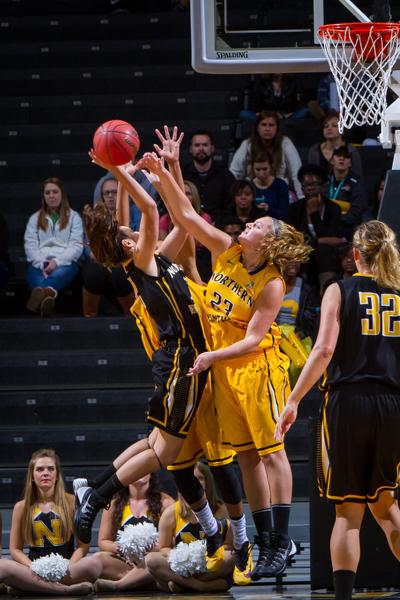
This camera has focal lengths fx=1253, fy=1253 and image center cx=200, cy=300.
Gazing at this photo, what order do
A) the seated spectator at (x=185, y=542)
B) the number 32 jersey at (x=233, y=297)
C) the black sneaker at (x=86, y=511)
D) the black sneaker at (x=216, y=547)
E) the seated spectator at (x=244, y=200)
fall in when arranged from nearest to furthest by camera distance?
the number 32 jersey at (x=233, y=297) < the black sneaker at (x=86, y=511) < the black sneaker at (x=216, y=547) < the seated spectator at (x=185, y=542) < the seated spectator at (x=244, y=200)

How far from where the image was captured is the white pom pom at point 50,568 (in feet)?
28.2

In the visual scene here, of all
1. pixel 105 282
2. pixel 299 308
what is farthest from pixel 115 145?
pixel 105 282

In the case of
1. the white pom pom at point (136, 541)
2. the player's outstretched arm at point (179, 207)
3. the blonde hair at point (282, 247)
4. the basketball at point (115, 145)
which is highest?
the basketball at point (115, 145)

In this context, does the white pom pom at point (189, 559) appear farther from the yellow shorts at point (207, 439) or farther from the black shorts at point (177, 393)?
the black shorts at point (177, 393)

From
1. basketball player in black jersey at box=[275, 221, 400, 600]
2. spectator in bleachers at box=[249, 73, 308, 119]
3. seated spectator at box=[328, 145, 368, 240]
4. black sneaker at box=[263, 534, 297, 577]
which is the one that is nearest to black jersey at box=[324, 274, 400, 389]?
basketball player in black jersey at box=[275, 221, 400, 600]

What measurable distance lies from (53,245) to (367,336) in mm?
5665

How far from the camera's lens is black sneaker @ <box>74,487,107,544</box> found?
713 centimetres

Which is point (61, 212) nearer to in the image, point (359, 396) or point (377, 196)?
point (377, 196)

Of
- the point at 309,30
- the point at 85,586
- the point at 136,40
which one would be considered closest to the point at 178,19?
the point at 136,40

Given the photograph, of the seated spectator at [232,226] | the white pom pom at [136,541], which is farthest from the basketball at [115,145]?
the seated spectator at [232,226]

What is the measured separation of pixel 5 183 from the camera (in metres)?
13.0

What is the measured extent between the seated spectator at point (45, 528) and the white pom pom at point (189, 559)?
A: 63 cm

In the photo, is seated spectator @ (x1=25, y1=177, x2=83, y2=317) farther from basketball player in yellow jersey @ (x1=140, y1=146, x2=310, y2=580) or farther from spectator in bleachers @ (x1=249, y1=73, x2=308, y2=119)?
basketball player in yellow jersey @ (x1=140, y1=146, x2=310, y2=580)

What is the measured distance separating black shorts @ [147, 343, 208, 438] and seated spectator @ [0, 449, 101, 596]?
2.00 meters
